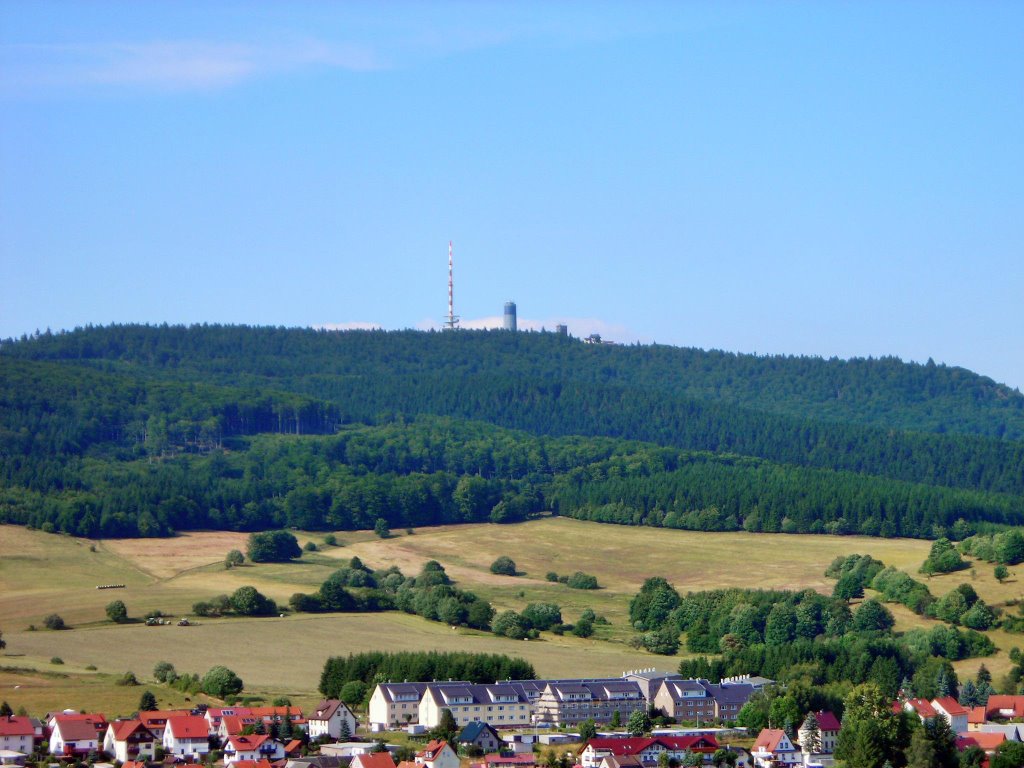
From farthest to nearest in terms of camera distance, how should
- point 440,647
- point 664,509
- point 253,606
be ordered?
point 664,509 → point 253,606 → point 440,647

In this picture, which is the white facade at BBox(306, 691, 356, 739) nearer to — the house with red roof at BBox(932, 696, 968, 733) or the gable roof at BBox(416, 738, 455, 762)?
the gable roof at BBox(416, 738, 455, 762)

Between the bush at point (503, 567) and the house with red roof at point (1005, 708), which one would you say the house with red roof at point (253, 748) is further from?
the bush at point (503, 567)

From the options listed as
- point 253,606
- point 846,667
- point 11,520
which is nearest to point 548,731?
point 846,667

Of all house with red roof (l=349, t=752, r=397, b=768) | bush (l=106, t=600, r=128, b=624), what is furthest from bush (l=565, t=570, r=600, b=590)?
house with red roof (l=349, t=752, r=397, b=768)

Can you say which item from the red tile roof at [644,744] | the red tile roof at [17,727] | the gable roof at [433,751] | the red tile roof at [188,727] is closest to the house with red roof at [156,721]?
the red tile roof at [188,727]

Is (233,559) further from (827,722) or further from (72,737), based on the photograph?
(827,722)

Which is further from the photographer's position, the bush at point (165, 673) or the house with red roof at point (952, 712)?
the bush at point (165, 673)

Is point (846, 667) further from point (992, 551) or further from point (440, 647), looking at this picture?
point (992, 551)
